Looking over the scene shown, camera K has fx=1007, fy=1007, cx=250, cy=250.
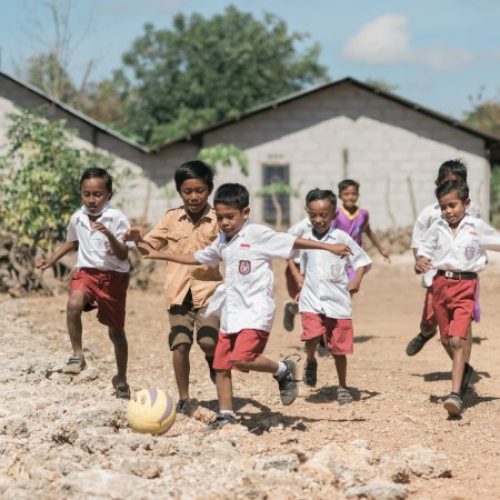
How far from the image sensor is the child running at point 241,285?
6.12 metres

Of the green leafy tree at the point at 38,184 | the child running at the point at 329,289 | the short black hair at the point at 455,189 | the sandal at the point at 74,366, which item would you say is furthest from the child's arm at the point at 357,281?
the green leafy tree at the point at 38,184

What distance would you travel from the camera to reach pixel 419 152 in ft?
80.3

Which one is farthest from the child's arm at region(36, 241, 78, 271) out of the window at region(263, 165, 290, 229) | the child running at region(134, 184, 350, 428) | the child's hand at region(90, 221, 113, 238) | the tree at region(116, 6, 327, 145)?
the tree at region(116, 6, 327, 145)

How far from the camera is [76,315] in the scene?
23.8 feet

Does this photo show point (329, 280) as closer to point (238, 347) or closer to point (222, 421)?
point (238, 347)

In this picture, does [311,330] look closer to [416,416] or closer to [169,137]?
[416,416]

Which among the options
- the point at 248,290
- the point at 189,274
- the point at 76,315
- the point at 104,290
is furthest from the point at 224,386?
the point at 76,315

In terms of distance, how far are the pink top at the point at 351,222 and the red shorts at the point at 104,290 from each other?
9.74ft

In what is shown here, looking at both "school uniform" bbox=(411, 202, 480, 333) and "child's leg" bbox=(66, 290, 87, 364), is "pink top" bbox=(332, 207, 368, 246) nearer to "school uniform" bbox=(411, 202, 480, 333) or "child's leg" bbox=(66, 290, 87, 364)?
"school uniform" bbox=(411, 202, 480, 333)

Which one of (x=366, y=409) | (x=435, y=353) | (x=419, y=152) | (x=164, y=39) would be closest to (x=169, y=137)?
(x=164, y=39)

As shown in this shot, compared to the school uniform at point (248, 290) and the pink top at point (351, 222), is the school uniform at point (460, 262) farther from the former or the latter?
the pink top at point (351, 222)

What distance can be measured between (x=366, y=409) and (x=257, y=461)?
210 cm

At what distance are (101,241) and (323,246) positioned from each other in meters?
1.97

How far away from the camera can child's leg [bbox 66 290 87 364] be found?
283 inches
